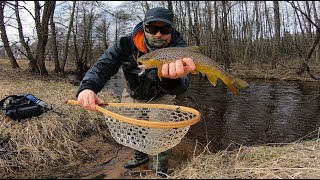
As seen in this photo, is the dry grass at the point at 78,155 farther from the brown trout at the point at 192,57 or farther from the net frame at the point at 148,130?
the brown trout at the point at 192,57

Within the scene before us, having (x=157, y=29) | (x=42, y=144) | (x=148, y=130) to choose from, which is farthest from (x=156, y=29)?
(x=42, y=144)

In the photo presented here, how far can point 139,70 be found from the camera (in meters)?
3.48

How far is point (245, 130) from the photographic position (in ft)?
23.5

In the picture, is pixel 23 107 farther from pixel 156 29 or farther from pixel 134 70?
pixel 156 29

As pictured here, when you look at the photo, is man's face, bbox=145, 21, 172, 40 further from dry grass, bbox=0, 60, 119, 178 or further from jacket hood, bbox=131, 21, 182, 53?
dry grass, bbox=0, 60, 119, 178

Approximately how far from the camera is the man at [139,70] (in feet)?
9.67

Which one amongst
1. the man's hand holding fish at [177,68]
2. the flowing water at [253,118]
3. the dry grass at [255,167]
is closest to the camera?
the dry grass at [255,167]

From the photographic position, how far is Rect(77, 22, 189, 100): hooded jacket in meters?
3.10

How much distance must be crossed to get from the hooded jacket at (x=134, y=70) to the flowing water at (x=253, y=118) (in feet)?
6.41

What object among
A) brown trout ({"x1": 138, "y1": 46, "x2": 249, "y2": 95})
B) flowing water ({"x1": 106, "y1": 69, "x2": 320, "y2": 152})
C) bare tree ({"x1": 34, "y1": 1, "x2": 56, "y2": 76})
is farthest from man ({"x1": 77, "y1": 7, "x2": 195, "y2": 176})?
bare tree ({"x1": 34, "y1": 1, "x2": 56, "y2": 76})

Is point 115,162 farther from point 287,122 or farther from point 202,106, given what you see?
point 202,106

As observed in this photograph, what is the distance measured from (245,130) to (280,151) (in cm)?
381

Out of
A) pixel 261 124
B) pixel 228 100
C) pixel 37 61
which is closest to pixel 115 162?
pixel 261 124

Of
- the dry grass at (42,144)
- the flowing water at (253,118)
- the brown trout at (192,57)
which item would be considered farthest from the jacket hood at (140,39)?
the flowing water at (253,118)
